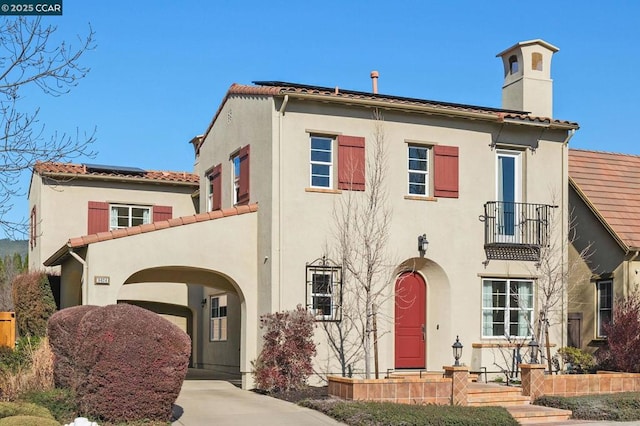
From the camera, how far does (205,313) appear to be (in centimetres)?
2564

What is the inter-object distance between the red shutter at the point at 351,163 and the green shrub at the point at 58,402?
8.10m

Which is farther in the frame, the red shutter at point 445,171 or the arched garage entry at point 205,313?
the arched garage entry at point 205,313

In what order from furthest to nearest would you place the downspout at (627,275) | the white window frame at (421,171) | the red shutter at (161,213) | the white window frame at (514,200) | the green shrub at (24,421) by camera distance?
the red shutter at (161,213) → the downspout at (627,275) → the white window frame at (514,200) → the white window frame at (421,171) → the green shrub at (24,421)

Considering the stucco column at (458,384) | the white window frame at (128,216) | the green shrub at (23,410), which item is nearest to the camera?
the green shrub at (23,410)

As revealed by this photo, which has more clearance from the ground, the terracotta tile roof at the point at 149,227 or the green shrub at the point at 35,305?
the terracotta tile roof at the point at 149,227

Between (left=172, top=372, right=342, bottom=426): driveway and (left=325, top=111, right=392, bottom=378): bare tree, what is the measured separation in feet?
8.15

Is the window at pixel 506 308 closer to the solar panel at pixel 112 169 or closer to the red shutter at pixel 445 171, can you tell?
the red shutter at pixel 445 171

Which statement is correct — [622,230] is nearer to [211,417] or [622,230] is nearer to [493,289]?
[493,289]

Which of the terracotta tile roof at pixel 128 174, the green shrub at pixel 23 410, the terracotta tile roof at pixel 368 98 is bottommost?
the green shrub at pixel 23 410

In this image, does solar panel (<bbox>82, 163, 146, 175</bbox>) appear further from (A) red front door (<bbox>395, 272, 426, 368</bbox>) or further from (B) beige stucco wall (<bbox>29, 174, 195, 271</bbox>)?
(A) red front door (<bbox>395, 272, 426, 368</bbox>)

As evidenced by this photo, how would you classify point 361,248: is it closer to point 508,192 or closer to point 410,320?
point 410,320

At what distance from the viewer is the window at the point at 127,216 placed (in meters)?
26.8

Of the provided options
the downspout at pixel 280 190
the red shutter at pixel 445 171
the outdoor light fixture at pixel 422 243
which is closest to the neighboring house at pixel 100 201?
the downspout at pixel 280 190

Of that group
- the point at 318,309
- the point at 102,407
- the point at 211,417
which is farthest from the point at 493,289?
the point at 102,407
